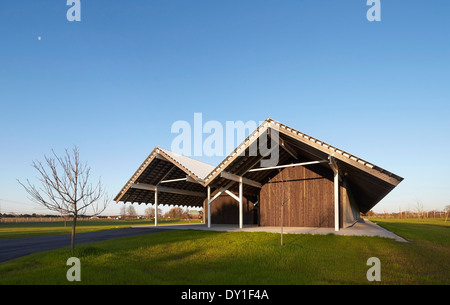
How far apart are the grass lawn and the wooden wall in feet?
26.8

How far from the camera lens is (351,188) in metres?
26.4

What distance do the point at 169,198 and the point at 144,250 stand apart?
20039mm

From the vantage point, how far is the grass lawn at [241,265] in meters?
6.80

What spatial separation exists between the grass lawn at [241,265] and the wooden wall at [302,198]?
8176mm

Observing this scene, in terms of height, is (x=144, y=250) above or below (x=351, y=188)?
below

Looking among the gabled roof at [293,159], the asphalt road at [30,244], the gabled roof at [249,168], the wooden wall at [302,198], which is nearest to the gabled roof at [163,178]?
the gabled roof at [249,168]

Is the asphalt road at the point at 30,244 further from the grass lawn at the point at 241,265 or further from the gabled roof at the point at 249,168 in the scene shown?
the gabled roof at the point at 249,168

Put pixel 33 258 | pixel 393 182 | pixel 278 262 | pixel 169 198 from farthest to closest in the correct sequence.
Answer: pixel 169 198
pixel 393 182
pixel 33 258
pixel 278 262

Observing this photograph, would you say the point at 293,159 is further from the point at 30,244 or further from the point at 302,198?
the point at 30,244

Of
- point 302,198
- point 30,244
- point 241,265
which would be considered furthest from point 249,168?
point 30,244

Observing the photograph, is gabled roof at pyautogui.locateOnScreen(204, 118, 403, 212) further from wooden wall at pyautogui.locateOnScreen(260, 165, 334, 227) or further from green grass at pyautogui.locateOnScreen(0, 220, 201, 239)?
green grass at pyautogui.locateOnScreen(0, 220, 201, 239)
